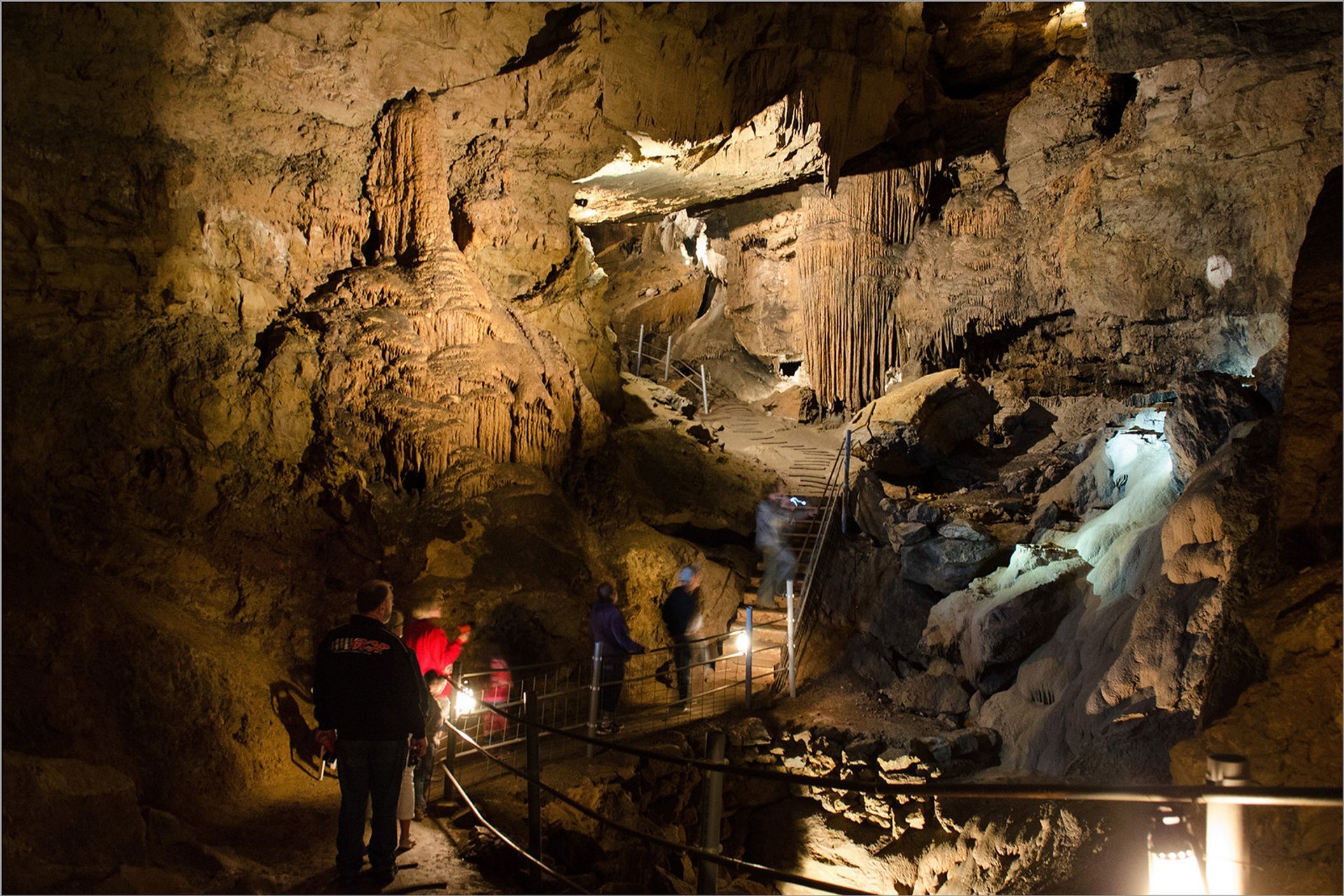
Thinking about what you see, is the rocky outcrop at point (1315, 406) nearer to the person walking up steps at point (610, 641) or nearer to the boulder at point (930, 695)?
the person walking up steps at point (610, 641)

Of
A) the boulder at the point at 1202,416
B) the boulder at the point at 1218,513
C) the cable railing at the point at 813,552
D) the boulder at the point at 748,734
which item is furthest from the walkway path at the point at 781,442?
the boulder at the point at 1218,513

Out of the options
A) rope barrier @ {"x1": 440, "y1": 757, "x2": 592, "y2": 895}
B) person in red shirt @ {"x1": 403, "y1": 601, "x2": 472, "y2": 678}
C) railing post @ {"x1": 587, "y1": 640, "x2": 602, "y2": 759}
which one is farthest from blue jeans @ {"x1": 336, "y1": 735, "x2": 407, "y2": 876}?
railing post @ {"x1": 587, "y1": 640, "x2": 602, "y2": 759}

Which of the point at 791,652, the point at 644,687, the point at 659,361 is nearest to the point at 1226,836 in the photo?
the point at 791,652

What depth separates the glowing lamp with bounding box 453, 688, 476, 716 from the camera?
6.49 m

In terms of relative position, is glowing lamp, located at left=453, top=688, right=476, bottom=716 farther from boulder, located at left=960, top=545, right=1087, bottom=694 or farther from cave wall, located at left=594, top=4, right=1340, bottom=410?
cave wall, located at left=594, top=4, right=1340, bottom=410

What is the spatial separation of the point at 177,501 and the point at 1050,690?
28.8ft

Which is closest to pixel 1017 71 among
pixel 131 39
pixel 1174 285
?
pixel 1174 285

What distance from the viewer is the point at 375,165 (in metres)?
10.9

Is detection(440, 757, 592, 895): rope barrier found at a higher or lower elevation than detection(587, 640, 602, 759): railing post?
lower

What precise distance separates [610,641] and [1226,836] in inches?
244

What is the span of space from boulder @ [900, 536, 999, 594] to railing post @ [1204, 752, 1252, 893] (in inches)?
336

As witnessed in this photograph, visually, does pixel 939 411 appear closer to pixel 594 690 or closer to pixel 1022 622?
pixel 1022 622

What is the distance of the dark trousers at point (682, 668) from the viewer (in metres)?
9.68

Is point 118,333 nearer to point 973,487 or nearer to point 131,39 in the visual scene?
point 131,39
